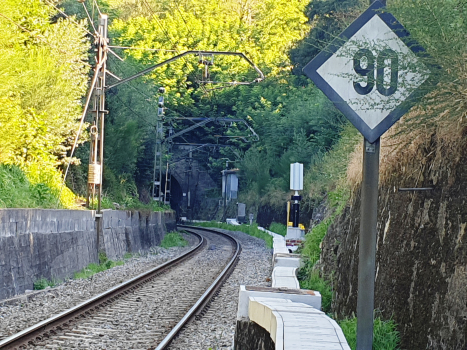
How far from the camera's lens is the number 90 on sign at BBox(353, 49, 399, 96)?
14.2 ft

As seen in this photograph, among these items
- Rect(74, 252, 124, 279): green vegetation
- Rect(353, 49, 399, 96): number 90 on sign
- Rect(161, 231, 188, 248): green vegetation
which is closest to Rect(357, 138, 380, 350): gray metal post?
Rect(353, 49, 399, 96): number 90 on sign

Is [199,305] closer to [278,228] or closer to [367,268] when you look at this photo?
[367,268]

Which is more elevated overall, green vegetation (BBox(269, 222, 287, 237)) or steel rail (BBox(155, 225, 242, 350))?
green vegetation (BBox(269, 222, 287, 237))

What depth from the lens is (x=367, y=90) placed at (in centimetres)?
433

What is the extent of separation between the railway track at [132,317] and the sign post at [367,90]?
552 cm

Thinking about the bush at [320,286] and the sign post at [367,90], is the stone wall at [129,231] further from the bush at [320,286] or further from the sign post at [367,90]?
the sign post at [367,90]

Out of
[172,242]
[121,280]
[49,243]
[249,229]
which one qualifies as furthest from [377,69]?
[249,229]

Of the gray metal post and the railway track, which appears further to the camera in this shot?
the railway track

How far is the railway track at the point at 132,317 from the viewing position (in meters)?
9.56

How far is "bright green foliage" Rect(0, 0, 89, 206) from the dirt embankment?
1261cm

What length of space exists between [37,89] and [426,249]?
64.5 ft

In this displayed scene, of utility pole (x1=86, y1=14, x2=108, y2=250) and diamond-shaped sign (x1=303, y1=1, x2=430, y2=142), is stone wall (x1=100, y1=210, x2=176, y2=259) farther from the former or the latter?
diamond-shaped sign (x1=303, y1=1, x2=430, y2=142)

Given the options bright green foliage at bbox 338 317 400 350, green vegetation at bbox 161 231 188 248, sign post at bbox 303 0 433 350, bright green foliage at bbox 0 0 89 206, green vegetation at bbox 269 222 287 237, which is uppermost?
bright green foliage at bbox 0 0 89 206

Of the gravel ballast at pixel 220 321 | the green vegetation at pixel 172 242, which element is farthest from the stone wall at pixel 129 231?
the gravel ballast at pixel 220 321
